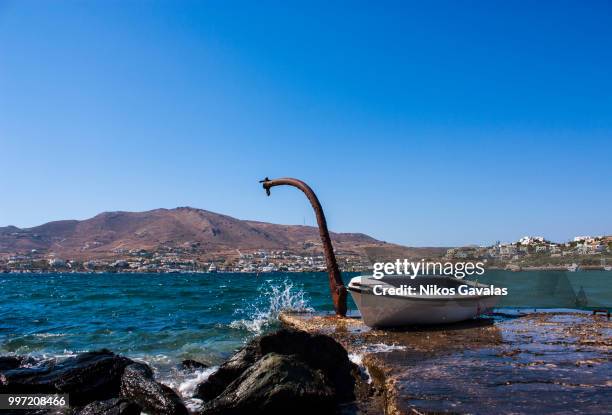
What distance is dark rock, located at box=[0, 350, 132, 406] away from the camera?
1031 centimetres

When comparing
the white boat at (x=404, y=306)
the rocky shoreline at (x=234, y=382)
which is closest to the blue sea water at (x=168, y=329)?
the rocky shoreline at (x=234, y=382)

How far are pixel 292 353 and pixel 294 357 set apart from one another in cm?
92

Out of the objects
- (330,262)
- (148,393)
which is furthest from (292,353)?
(330,262)

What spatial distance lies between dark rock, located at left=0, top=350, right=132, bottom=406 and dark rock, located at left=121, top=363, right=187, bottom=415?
51cm

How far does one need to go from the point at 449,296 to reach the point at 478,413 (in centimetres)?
895

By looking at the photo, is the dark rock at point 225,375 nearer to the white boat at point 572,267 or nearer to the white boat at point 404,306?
the white boat at point 404,306

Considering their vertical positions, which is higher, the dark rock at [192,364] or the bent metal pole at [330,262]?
the bent metal pole at [330,262]

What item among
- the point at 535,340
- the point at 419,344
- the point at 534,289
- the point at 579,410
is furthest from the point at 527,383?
the point at 534,289

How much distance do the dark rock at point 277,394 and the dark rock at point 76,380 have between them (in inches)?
146

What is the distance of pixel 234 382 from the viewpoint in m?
8.69

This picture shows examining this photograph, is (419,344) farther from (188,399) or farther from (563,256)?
(563,256)

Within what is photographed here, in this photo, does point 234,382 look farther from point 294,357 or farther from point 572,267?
point 572,267

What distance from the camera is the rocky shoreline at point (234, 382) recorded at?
26.3 feet

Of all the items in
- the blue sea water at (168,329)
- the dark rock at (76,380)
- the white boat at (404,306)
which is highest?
the white boat at (404,306)
